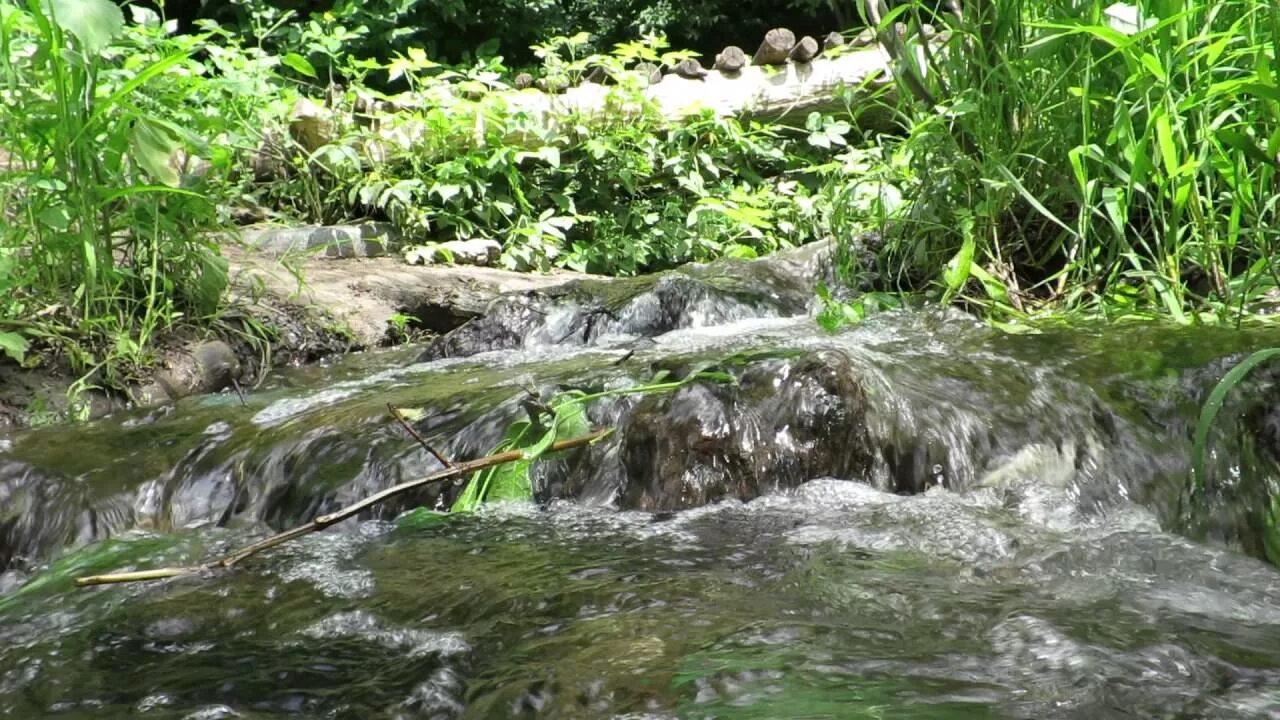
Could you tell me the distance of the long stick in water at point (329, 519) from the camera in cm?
160

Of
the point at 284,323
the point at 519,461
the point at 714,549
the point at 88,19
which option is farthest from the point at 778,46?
the point at 714,549

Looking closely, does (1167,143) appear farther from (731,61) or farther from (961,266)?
(731,61)

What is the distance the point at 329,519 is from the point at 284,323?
2916mm

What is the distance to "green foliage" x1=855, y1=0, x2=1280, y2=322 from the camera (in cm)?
275

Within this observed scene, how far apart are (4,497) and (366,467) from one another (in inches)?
33.8

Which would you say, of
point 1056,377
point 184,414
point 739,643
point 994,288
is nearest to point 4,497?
point 184,414

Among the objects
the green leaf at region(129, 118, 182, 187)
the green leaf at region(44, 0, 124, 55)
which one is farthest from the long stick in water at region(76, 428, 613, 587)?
the green leaf at region(44, 0, 124, 55)

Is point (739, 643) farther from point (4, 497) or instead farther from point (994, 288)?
point (994, 288)

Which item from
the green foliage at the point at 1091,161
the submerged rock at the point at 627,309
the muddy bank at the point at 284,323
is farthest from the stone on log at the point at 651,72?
the green foliage at the point at 1091,161

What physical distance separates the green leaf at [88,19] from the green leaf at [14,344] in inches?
34.9

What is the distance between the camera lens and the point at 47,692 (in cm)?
154

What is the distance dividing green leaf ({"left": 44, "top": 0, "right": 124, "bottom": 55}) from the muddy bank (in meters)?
1.08

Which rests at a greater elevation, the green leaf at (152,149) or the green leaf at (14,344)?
the green leaf at (152,149)

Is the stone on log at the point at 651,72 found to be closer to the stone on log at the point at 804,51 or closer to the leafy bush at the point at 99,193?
the stone on log at the point at 804,51
